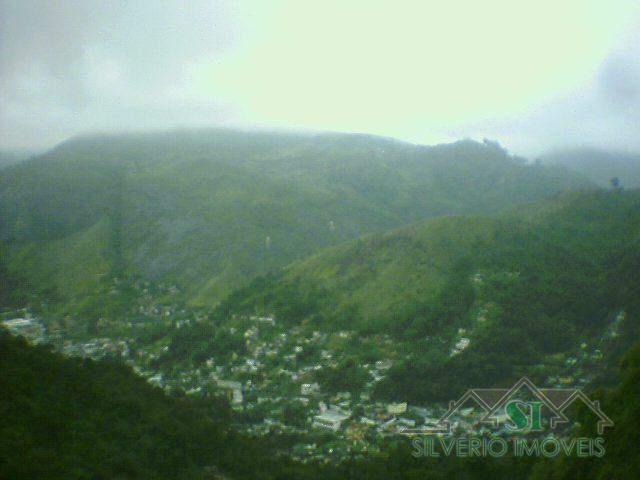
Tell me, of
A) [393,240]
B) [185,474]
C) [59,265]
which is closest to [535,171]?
[393,240]

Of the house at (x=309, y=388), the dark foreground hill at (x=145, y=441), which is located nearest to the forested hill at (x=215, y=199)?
the house at (x=309, y=388)

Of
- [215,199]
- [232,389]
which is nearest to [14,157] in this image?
[215,199]

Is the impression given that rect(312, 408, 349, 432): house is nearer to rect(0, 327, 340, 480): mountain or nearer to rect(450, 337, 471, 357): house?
rect(0, 327, 340, 480): mountain

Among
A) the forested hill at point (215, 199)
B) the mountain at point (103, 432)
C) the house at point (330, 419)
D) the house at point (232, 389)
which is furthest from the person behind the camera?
the forested hill at point (215, 199)

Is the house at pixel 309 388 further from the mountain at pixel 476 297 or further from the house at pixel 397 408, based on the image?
the house at pixel 397 408

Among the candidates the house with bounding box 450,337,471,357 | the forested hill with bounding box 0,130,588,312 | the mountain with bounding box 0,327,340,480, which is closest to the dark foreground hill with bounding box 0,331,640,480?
the mountain with bounding box 0,327,340,480

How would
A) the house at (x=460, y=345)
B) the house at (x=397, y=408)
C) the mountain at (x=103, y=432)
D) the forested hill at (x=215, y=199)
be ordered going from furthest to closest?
the forested hill at (x=215, y=199)
the house at (x=460, y=345)
the house at (x=397, y=408)
the mountain at (x=103, y=432)

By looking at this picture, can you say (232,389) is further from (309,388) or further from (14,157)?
(14,157)
